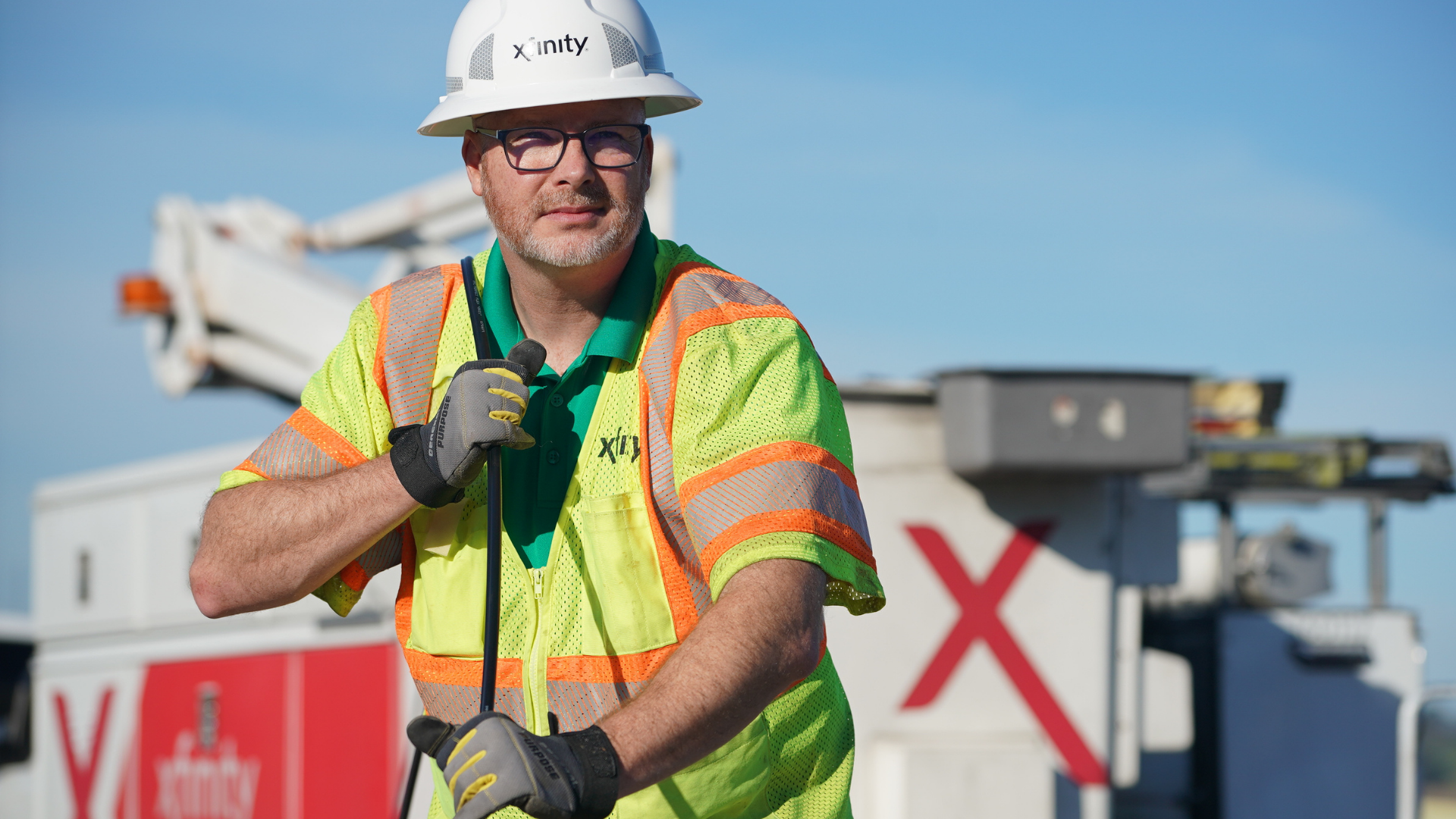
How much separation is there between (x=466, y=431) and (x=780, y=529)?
420 mm

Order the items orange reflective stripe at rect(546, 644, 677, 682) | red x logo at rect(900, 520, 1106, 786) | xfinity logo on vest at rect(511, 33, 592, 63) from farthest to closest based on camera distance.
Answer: red x logo at rect(900, 520, 1106, 786) < xfinity logo on vest at rect(511, 33, 592, 63) < orange reflective stripe at rect(546, 644, 677, 682)

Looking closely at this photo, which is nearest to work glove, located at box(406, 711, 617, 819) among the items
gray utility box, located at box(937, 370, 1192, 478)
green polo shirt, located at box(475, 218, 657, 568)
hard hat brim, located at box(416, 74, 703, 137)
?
green polo shirt, located at box(475, 218, 657, 568)

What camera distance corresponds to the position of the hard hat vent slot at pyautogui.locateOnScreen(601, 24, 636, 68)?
7.55ft

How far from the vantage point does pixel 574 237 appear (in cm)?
221

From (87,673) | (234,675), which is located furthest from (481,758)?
(87,673)

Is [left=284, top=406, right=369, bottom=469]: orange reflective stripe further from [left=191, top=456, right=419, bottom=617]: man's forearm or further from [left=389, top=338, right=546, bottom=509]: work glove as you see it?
A: [left=389, top=338, right=546, bottom=509]: work glove

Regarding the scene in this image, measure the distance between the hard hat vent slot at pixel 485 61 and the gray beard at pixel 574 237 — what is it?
23cm

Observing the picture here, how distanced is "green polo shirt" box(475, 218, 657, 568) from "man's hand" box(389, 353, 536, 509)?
0.16 metres

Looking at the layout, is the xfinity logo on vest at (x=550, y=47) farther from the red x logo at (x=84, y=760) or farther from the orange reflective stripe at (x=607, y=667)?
the red x logo at (x=84, y=760)

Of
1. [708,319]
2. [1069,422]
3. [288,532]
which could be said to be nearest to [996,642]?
[1069,422]

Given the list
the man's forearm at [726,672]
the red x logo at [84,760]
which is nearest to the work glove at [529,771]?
the man's forearm at [726,672]

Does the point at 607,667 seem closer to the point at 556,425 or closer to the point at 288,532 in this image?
the point at 556,425

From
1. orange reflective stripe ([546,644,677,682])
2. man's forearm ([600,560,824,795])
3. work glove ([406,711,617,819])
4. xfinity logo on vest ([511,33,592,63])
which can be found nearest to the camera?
work glove ([406,711,617,819])

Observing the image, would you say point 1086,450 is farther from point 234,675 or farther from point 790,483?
point 790,483
